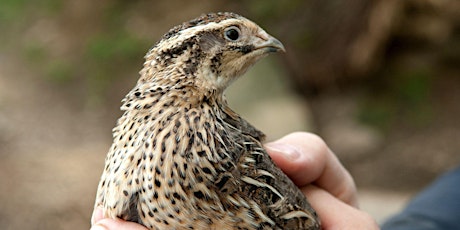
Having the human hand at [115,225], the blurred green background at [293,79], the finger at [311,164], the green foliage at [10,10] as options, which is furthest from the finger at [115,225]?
the green foliage at [10,10]

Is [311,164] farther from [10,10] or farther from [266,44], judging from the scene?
[10,10]

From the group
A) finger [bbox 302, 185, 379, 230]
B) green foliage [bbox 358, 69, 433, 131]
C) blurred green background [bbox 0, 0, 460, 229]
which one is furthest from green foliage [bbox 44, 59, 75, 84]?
finger [bbox 302, 185, 379, 230]

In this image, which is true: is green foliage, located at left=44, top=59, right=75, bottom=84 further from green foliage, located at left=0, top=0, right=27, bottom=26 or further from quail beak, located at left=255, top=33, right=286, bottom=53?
quail beak, located at left=255, top=33, right=286, bottom=53

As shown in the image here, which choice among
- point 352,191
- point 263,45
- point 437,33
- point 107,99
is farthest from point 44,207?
point 437,33

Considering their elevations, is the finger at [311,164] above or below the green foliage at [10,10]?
below

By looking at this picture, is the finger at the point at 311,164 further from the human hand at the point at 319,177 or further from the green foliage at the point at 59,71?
the green foliage at the point at 59,71

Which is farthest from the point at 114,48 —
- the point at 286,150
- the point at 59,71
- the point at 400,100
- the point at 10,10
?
the point at 286,150

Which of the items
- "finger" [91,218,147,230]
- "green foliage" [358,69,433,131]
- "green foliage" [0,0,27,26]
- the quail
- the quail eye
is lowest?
"finger" [91,218,147,230]
